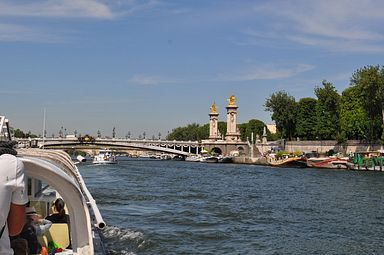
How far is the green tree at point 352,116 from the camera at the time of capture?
75750 millimetres

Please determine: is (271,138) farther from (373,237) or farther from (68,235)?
(68,235)

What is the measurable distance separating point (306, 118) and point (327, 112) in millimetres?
11355

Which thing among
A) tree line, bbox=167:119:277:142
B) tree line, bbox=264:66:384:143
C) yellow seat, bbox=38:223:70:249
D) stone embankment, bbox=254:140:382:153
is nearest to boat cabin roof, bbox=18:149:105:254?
yellow seat, bbox=38:223:70:249

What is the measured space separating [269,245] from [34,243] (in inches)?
363

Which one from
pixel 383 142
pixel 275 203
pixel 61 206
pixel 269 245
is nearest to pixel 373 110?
pixel 383 142

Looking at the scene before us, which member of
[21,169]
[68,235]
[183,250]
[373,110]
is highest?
[373,110]

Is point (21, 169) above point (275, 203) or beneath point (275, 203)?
above

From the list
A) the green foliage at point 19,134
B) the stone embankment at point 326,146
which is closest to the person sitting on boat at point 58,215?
the stone embankment at point 326,146

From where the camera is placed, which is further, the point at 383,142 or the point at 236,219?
the point at 383,142

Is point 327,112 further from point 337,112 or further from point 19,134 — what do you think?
point 19,134

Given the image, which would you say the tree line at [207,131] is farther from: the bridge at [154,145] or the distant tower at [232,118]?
the bridge at [154,145]

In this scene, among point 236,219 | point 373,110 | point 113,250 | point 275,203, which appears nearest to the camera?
point 113,250

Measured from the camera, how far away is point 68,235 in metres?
7.84

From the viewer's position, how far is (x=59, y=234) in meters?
7.81
